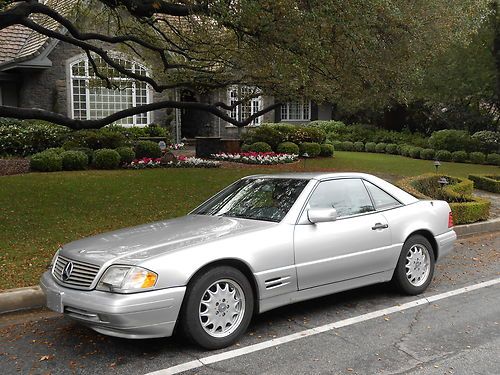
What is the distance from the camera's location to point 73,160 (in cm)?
1459

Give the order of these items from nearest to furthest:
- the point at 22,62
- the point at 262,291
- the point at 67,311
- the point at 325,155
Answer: the point at 67,311
the point at 262,291
the point at 22,62
the point at 325,155

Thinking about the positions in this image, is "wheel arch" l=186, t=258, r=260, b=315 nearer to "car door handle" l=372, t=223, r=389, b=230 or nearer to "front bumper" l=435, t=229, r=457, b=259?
"car door handle" l=372, t=223, r=389, b=230

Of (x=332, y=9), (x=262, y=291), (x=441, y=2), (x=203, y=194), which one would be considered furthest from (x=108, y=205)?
(x=441, y=2)

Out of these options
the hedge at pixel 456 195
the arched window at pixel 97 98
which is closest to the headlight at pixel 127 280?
the hedge at pixel 456 195

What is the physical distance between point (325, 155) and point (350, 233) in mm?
16668

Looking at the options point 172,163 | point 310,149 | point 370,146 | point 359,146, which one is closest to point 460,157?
point 370,146

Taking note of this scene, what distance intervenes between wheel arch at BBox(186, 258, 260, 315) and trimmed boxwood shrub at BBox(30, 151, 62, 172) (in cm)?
1099

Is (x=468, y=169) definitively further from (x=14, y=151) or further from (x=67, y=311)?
(x=67, y=311)

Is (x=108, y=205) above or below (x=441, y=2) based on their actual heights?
below

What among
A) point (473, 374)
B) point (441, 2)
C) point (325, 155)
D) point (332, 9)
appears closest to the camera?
point (473, 374)

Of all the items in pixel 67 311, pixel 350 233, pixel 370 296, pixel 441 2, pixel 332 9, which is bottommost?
pixel 370 296

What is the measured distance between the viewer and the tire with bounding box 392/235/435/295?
19.3 ft

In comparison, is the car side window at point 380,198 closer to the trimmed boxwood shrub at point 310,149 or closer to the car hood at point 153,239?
the car hood at point 153,239

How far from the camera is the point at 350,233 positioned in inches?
212
